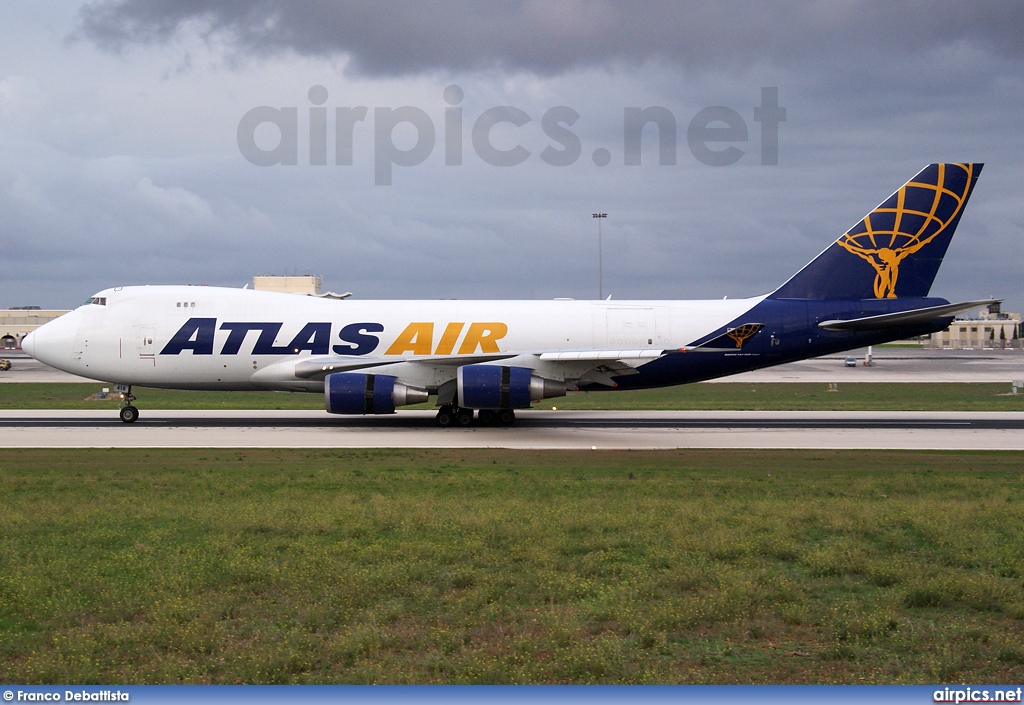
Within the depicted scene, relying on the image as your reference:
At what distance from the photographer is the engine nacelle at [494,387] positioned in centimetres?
2777

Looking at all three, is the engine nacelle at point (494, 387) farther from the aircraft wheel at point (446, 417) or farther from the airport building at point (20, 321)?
the airport building at point (20, 321)

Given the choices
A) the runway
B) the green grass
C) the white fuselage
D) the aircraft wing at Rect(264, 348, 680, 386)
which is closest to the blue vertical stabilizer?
the white fuselage

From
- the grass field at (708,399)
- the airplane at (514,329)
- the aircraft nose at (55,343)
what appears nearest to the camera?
the airplane at (514,329)

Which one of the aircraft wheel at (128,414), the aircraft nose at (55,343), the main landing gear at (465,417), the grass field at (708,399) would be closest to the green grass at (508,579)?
the main landing gear at (465,417)

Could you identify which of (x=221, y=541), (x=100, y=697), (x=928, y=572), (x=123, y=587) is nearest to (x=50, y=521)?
(x=221, y=541)

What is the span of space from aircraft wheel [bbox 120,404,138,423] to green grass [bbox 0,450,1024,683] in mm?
12364

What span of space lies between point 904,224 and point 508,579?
83.4 ft

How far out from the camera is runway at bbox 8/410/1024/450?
992 inches

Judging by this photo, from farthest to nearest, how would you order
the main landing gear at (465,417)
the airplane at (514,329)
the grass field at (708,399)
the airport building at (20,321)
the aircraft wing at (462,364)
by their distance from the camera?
the airport building at (20,321) < the grass field at (708,399) < the main landing gear at (465,417) < the airplane at (514,329) < the aircraft wing at (462,364)

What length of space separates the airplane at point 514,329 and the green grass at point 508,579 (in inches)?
442

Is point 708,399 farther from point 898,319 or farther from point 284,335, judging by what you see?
point 284,335

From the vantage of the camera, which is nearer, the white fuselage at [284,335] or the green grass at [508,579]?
the green grass at [508,579]

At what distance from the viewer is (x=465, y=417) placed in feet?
99.7

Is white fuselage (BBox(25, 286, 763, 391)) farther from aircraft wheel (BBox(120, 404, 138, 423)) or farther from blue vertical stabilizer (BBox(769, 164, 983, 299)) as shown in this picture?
blue vertical stabilizer (BBox(769, 164, 983, 299))
